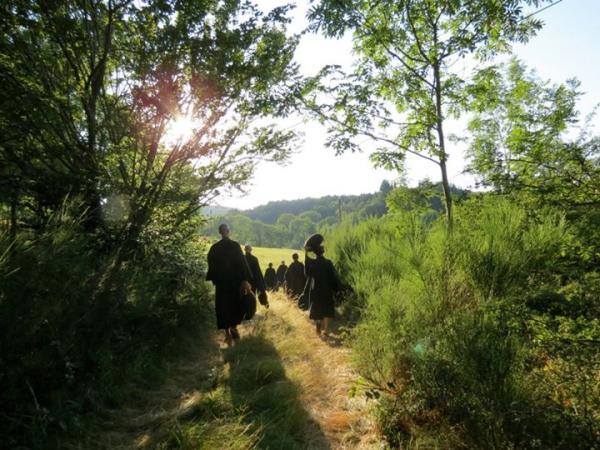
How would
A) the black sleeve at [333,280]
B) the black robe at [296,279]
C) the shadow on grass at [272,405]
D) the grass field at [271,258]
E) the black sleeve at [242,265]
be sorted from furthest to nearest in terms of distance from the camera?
the grass field at [271,258]
the black robe at [296,279]
the black sleeve at [333,280]
the black sleeve at [242,265]
the shadow on grass at [272,405]

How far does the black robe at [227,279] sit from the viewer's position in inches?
231

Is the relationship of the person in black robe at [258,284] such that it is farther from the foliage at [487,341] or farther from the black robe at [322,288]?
the foliage at [487,341]

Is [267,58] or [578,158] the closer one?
[578,158]

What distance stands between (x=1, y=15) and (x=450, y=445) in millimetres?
6398

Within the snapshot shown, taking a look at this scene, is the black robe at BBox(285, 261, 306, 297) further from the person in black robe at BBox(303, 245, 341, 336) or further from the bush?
the bush

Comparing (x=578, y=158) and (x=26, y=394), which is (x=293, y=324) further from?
(x=578, y=158)

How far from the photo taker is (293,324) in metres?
6.99

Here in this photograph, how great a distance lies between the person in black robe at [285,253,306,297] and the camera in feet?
33.3

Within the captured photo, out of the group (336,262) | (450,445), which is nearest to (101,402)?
(450,445)

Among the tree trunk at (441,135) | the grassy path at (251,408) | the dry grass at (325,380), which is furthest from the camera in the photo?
the tree trunk at (441,135)

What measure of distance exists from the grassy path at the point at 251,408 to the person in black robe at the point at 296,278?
16.1 ft

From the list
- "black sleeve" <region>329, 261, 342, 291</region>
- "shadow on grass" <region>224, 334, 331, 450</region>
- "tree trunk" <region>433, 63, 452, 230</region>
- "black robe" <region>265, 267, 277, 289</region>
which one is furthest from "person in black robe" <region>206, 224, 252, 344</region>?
"black robe" <region>265, 267, 277, 289</region>

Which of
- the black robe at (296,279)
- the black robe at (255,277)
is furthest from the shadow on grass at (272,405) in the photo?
the black robe at (296,279)

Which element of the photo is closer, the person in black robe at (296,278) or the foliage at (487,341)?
the foliage at (487,341)
